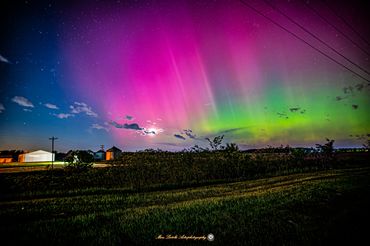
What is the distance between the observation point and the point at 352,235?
634cm

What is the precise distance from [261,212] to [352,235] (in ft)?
10.0

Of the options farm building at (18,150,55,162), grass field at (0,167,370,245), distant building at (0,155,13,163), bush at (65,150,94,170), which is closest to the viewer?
grass field at (0,167,370,245)

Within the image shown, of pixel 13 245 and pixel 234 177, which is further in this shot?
pixel 234 177

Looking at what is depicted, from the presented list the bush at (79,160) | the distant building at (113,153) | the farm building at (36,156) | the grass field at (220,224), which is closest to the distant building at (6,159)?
the farm building at (36,156)

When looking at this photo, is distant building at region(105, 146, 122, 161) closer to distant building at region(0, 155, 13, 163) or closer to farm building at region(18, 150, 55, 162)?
farm building at region(18, 150, 55, 162)

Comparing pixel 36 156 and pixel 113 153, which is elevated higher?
pixel 36 156

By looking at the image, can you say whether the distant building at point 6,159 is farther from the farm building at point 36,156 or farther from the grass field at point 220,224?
the grass field at point 220,224

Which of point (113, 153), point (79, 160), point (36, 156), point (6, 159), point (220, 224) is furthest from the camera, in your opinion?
point (113, 153)

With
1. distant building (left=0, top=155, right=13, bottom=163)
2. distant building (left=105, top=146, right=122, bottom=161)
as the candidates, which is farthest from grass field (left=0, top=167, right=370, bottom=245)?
distant building (left=0, top=155, right=13, bottom=163)

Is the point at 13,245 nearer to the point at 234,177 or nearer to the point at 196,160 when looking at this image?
the point at 234,177

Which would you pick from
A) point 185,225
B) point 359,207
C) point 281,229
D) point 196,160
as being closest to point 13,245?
point 185,225

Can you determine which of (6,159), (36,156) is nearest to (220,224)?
(36,156)

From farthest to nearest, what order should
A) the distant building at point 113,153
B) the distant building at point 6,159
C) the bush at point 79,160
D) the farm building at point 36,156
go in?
the distant building at point 113,153 < the distant building at point 6,159 < the farm building at point 36,156 < the bush at point 79,160

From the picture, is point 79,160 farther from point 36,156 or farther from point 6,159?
point 6,159
